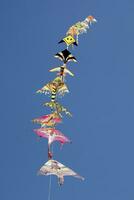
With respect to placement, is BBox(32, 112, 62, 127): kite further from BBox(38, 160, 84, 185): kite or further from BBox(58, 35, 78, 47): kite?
BBox(58, 35, 78, 47): kite

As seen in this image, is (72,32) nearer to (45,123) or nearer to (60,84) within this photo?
(60,84)

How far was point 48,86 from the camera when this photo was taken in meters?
4.23

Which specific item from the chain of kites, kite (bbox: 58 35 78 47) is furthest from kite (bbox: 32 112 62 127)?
kite (bbox: 58 35 78 47)

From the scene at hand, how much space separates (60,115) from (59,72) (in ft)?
1.58

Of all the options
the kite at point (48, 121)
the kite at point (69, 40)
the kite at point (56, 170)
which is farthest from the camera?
the kite at point (69, 40)

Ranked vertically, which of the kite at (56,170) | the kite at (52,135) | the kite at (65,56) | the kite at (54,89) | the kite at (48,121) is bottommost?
the kite at (56,170)

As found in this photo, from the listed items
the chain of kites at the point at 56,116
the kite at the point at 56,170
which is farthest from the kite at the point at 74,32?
the kite at the point at 56,170

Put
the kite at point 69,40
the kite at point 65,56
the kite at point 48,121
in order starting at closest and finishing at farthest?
the kite at point 48,121
the kite at point 65,56
the kite at point 69,40

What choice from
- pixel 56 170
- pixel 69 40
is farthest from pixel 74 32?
pixel 56 170

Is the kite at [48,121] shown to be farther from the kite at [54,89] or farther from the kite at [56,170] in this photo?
the kite at [56,170]

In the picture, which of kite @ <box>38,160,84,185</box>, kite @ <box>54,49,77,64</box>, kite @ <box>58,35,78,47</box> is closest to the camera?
kite @ <box>38,160,84,185</box>

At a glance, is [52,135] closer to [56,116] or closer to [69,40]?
[56,116]

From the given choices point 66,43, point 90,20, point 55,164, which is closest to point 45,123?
point 55,164

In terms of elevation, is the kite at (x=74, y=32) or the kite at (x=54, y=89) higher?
the kite at (x=74, y=32)
